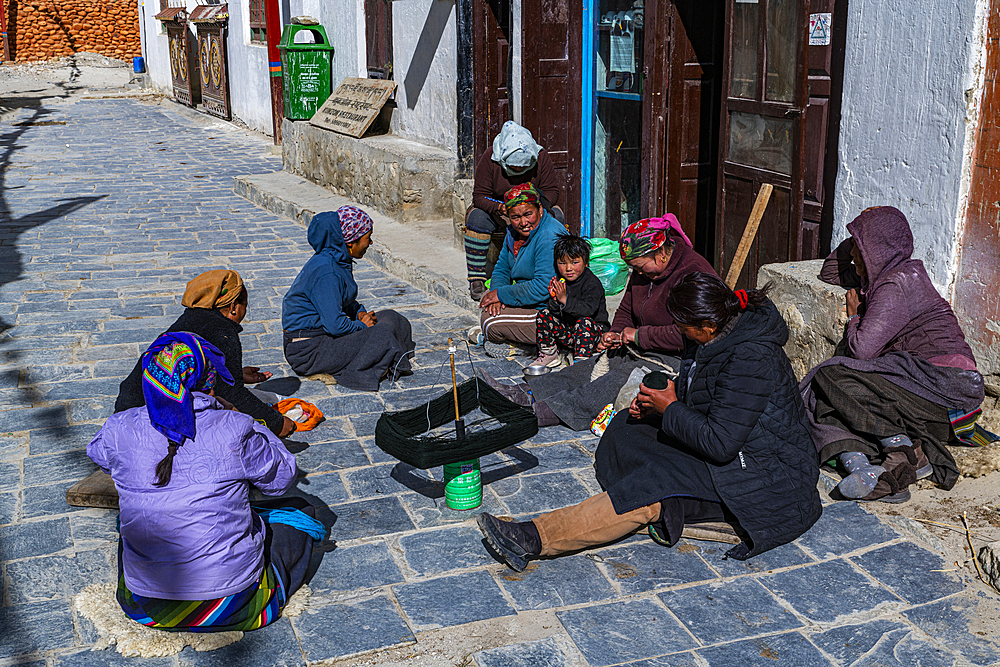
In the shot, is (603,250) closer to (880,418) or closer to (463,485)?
(880,418)

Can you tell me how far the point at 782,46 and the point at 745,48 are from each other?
1.40 ft

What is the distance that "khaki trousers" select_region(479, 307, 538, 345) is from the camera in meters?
6.33

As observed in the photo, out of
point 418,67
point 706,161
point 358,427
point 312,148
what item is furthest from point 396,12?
point 358,427

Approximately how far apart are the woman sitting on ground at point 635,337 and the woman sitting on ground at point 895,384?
0.91 metres

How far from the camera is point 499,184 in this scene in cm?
771

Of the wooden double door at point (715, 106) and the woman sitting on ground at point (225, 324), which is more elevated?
the wooden double door at point (715, 106)

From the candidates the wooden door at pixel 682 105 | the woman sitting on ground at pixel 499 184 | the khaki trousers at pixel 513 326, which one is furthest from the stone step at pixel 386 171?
the khaki trousers at pixel 513 326

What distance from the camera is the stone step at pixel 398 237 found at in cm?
813

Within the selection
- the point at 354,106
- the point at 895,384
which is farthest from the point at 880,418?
the point at 354,106

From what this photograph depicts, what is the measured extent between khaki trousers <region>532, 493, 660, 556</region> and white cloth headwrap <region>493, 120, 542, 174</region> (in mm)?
4161

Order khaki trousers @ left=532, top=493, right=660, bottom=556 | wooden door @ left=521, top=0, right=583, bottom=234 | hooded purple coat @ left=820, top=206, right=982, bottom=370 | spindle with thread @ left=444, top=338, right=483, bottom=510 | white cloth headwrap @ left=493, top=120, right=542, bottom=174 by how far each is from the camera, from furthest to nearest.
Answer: wooden door @ left=521, top=0, right=583, bottom=234 < white cloth headwrap @ left=493, top=120, right=542, bottom=174 < hooded purple coat @ left=820, top=206, right=982, bottom=370 < spindle with thread @ left=444, top=338, right=483, bottom=510 < khaki trousers @ left=532, top=493, right=660, bottom=556

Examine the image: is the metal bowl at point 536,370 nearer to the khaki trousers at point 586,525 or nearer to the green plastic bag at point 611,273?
the green plastic bag at point 611,273

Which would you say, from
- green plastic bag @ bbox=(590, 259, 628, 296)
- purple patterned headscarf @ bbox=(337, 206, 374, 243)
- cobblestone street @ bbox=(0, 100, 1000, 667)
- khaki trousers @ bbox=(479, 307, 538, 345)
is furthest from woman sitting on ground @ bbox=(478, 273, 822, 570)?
green plastic bag @ bbox=(590, 259, 628, 296)

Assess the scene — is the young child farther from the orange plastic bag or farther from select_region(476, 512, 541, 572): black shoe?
select_region(476, 512, 541, 572): black shoe
